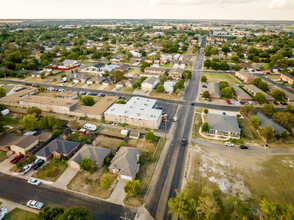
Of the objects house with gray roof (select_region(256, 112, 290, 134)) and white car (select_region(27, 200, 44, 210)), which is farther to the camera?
house with gray roof (select_region(256, 112, 290, 134))

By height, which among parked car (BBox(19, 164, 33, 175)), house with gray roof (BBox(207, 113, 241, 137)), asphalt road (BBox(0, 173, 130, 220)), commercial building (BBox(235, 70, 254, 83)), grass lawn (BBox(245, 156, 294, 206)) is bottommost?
asphalt road (BBox(0, 173, 130, 220))

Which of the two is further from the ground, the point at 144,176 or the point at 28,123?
the point at 28,123

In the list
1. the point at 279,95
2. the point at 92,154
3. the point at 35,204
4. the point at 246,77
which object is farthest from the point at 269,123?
the point at 35,204

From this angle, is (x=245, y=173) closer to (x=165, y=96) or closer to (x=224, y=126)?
(x=224, y=126)

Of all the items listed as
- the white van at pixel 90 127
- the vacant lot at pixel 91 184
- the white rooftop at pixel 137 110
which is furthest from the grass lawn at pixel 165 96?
the vacant lot at pixel 91 184

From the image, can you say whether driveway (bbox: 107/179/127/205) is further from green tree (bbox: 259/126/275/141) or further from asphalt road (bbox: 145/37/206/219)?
green tree (bbox: 259/126/275/141)

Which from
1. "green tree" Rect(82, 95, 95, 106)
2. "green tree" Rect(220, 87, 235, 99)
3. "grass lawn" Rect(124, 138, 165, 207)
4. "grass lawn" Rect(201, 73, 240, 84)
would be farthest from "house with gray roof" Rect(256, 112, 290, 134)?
"green tree" Rect(82, 95, 95, 106)

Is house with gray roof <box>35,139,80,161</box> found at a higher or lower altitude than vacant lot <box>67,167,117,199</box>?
higher
